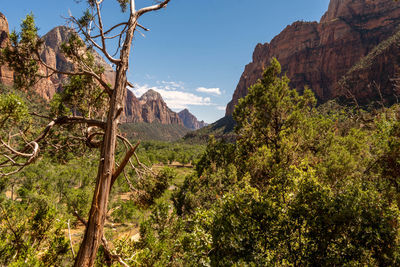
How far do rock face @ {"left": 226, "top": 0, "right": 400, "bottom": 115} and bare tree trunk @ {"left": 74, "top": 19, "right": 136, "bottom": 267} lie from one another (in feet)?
337

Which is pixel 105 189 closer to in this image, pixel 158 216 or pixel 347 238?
pixel 347 238

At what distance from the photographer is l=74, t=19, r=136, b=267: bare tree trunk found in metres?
2.47

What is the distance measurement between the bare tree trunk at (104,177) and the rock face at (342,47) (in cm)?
10258

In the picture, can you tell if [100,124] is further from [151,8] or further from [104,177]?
[151,8]

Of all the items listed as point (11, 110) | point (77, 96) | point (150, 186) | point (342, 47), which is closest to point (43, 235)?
point (77, 96)

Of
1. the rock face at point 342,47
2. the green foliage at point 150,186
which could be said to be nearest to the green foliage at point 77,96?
the green foliage at point 150,186

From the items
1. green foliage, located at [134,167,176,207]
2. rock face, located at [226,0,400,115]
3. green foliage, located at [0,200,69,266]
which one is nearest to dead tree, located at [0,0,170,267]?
green foliage, located at [134,167,176,207]

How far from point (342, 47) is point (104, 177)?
162232 millimetres

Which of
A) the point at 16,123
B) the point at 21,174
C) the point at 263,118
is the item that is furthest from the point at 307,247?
the point at 21,174

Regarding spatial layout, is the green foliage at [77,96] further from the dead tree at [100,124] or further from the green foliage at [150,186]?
the green foliage at [150,186]

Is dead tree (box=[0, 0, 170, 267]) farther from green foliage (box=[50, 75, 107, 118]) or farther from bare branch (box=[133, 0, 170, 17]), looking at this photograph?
green foliage (box=[50, 75, 107, 118])

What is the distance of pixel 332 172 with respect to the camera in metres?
10.6

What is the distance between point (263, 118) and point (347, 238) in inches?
305

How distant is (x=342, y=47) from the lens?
389 feet
